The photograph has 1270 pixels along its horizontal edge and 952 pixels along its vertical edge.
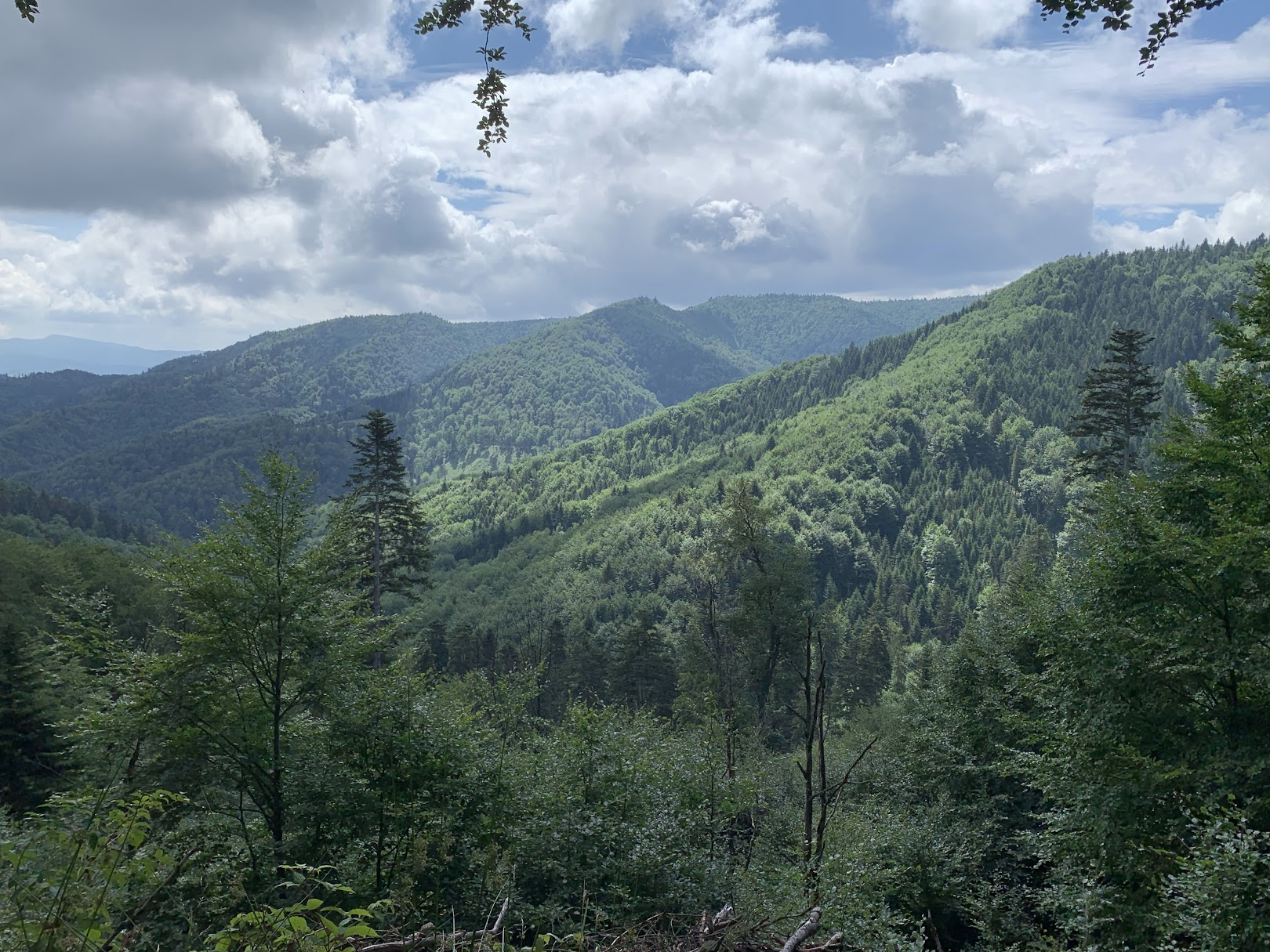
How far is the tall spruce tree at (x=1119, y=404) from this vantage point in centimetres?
2931

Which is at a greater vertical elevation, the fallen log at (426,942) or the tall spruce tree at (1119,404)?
the tall spruce tree at (1119,404)

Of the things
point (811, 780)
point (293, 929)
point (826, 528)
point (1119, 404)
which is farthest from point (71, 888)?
point (826, 528)

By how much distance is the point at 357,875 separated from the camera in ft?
36.0

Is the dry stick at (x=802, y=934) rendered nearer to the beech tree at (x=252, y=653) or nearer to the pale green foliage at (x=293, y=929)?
the pale green foliage at (x=293, y=929)

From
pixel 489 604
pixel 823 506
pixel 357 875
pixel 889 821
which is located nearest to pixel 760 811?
pixel 889 821

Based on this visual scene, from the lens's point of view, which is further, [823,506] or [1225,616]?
[823,506]

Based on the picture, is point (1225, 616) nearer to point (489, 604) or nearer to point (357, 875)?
point (357, 875)

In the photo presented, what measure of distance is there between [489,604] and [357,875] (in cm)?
12163

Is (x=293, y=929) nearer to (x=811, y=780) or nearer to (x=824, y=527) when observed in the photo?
(x=811, y=780)

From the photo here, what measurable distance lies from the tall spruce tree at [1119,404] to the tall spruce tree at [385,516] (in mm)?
28692

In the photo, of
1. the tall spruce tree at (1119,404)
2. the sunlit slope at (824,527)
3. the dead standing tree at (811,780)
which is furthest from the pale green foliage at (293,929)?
the sunlit slope at (824,527)

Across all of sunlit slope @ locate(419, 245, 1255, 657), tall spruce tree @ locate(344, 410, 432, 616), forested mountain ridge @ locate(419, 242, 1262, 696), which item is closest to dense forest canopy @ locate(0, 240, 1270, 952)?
tall spruce tree @ locate(344, 410, 432, 616)

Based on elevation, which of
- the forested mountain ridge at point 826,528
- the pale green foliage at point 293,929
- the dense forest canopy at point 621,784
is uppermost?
the pale green foliage at point 293,929

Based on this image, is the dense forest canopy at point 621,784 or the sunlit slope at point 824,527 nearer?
the dense forest canopy at point 621,784
